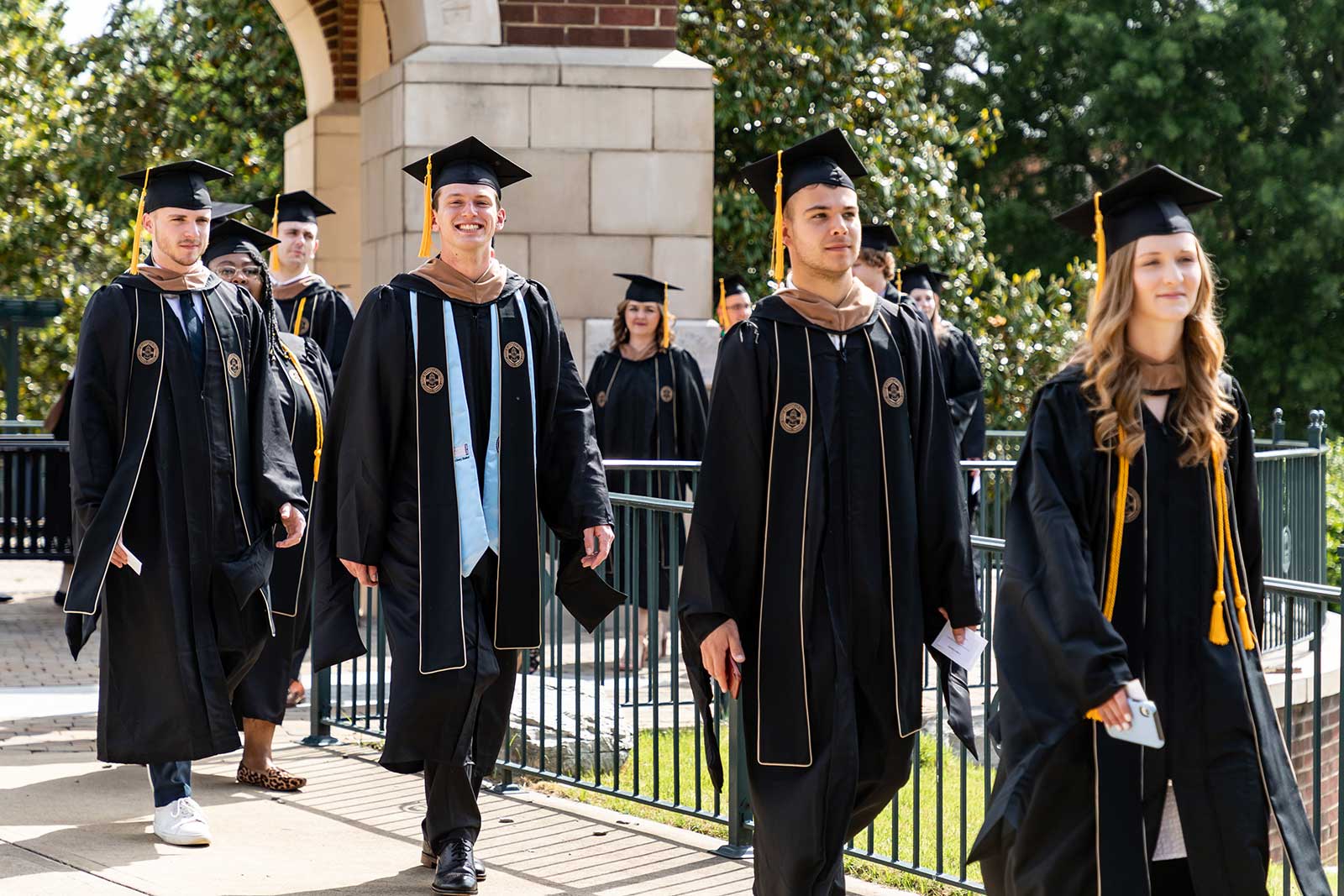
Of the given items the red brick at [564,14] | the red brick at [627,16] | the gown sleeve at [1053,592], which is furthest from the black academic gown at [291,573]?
the red brick at [627,16]

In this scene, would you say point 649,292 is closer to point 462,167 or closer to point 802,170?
point 462,167

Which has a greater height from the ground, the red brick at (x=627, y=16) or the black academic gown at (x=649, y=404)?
the red brick at (x=627, y=16)

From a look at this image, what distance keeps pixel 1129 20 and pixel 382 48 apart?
19.7m

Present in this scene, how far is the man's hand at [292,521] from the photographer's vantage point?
6117 millimetres

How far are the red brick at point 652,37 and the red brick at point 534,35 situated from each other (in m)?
0.42

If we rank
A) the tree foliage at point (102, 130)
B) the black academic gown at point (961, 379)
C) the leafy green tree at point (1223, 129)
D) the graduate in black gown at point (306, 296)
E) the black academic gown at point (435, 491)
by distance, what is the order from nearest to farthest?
1. the black academic gown at point (435, 491)
2. the graduate in black gown at point (306, 296)
3. the black academic gown at point (961, 379)
4. the tree foliage at point (102, 130)
5. the leafy green tree at point (1223, 129)

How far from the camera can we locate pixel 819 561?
14.6ft

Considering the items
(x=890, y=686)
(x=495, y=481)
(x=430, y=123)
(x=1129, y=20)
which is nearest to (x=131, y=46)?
(x=430, y=123)

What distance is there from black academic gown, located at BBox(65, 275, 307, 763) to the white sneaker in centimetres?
21

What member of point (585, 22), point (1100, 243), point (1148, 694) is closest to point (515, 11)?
point (585, 22)

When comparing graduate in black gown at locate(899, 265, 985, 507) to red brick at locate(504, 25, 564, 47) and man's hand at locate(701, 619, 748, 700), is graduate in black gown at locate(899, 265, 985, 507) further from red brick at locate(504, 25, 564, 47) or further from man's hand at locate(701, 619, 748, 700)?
man's hand at locate(701, 619, 748, 700)

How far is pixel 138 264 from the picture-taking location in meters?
6.11

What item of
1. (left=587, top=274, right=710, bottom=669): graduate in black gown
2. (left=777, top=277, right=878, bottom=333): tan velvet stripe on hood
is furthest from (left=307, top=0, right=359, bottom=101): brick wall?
(left=777, top=277, right=878, bottom=333): tan velvet stripe on hood

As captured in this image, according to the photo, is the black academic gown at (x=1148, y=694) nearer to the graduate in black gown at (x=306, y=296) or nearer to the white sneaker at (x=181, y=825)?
the white sneaker at (x=181, y=825)
